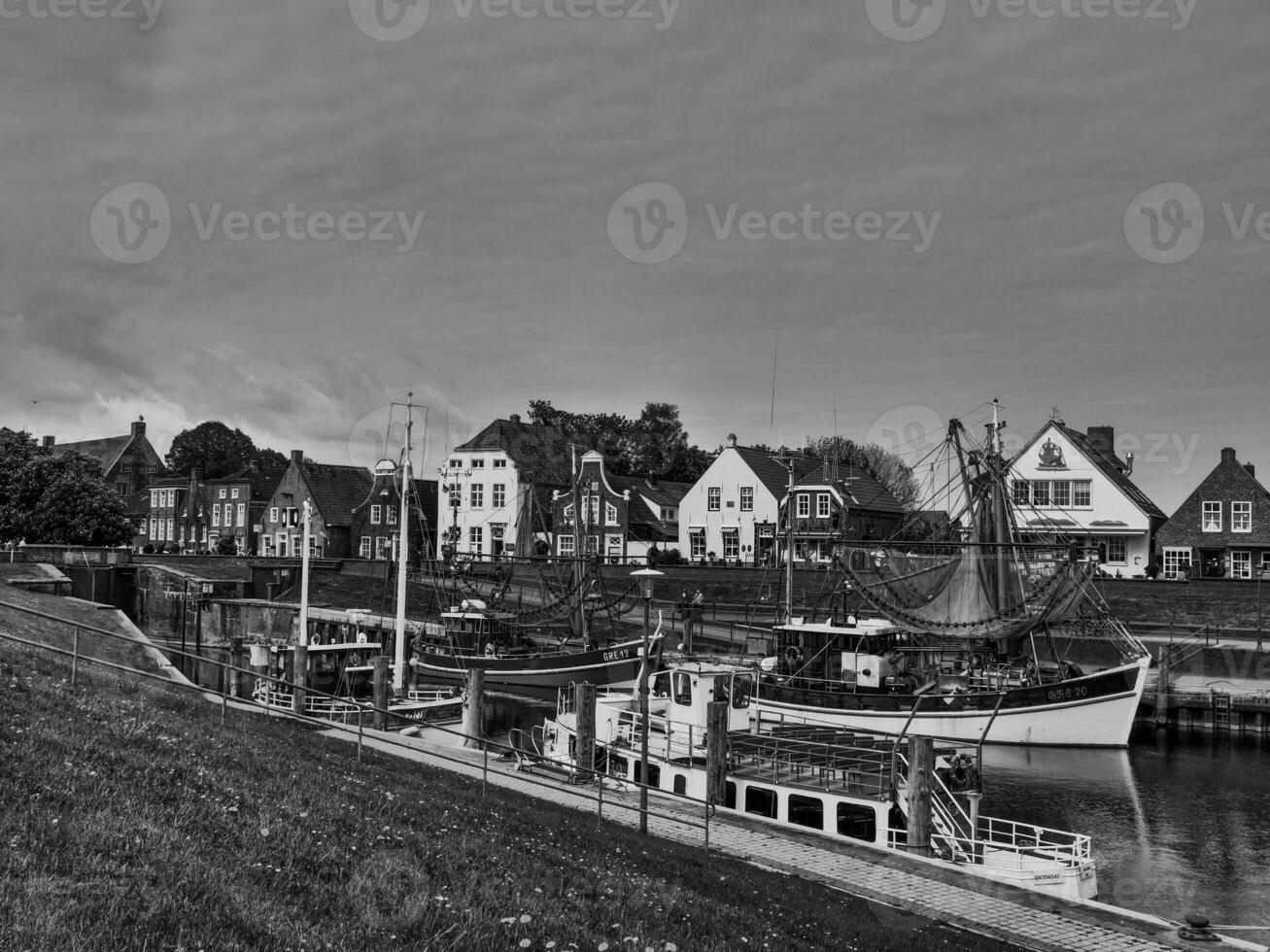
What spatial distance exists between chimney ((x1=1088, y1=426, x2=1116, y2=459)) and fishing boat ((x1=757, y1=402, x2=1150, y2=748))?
83.4ft

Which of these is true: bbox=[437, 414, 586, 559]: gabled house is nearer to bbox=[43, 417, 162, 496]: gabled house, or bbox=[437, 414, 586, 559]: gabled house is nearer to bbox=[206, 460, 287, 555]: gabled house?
bbox=[206, 460, 287, 555]: gabled house

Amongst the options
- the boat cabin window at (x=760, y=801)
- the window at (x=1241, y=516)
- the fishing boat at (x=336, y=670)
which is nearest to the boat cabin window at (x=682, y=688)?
the boat cabin window at (x=760, y=801)

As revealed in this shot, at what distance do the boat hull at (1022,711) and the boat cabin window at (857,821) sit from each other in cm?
1568

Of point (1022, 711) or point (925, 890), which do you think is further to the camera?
point (1022, 711)

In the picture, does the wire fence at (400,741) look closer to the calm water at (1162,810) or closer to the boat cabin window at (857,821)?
the boat cabin window at (857,821)

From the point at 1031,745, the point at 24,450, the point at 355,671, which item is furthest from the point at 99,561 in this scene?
the point at 1031,745

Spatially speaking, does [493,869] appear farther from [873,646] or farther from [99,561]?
[99,561]

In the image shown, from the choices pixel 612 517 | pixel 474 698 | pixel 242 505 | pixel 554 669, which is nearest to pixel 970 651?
pixel 554 669

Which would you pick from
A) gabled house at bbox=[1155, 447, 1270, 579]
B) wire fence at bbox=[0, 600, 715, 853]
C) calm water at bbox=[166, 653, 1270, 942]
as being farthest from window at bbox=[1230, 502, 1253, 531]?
wire fence at bbox=[0, 600, 715, 853]

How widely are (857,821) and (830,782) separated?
1.13 metres

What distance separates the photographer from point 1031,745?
45250mm

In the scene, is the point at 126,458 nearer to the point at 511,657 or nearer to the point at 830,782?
the point at 511,657

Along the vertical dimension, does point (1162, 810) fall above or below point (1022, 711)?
below

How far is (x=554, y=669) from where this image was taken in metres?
61.2
